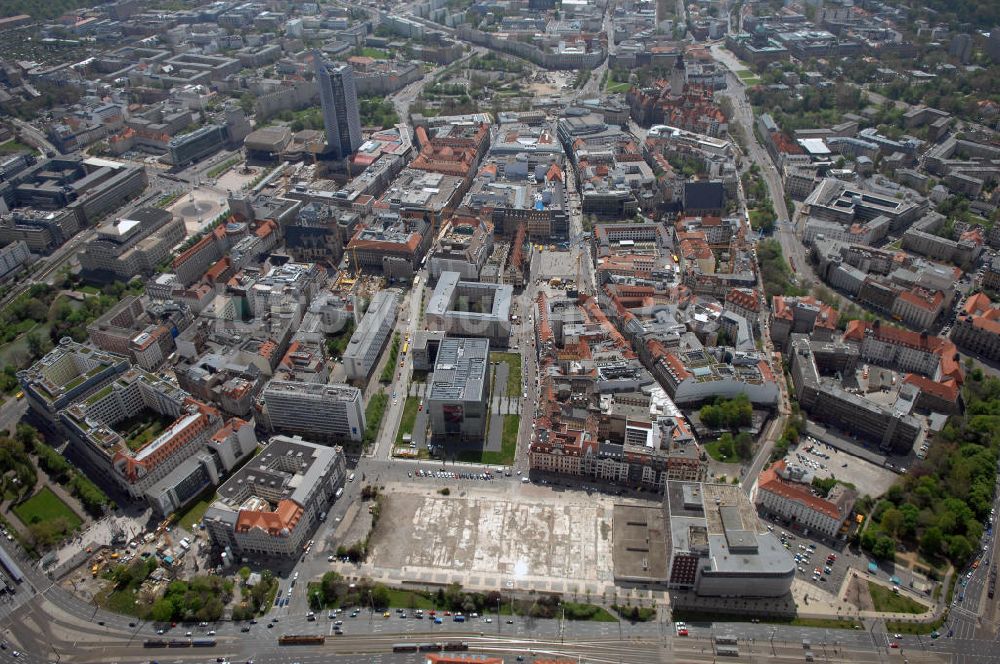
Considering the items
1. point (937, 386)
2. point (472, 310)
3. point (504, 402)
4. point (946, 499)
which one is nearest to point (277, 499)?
point (504, 402)

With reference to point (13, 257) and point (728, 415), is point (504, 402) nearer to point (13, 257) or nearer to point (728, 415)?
point (728, 415)

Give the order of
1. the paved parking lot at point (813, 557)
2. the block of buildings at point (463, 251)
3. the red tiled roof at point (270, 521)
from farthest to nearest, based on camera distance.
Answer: the block of buildings at point (463, 251), the red tiled roof at point (270, 521), the paved parking lot at point (813, 557)

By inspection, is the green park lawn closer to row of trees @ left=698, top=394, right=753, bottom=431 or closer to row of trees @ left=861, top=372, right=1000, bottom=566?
row of trees @ left=698, top=394, right=753, bottom=431

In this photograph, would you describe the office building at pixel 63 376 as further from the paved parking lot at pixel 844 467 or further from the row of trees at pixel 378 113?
the row of trees at pixel 378 113

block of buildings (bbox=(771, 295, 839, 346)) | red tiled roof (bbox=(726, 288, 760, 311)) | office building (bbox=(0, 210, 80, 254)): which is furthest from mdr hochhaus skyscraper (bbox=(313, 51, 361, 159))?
block of buildings (bbox=(771, 295, 839, 346))

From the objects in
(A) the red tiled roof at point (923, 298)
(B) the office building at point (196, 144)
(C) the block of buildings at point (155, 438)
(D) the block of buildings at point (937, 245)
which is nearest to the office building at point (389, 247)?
(C) the block of buildings at point (155, 438)
